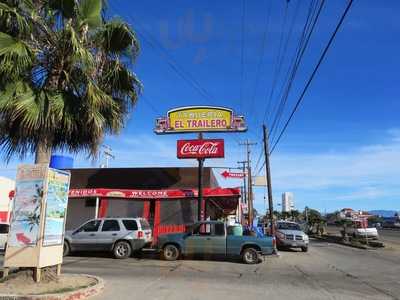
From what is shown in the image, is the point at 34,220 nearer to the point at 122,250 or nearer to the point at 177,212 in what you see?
the point at 122,250

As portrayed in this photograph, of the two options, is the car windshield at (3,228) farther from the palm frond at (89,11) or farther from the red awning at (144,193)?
the palm frond at (89,11)

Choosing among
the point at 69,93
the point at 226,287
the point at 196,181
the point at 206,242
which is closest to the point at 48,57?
the point at 69,93

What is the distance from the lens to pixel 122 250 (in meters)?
20.0

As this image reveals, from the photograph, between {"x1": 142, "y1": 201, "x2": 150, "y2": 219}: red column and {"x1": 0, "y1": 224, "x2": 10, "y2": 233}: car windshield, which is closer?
{"x1": 0, "y1": 224, "x2": 10, "y2": 233}: car windshield

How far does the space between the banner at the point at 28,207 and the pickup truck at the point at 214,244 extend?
30.4 feet

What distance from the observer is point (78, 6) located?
11.5m

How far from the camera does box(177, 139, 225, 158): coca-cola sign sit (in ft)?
87.5

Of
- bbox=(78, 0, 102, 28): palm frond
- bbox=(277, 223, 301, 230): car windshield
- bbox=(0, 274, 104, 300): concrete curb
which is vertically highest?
bbox=(78, 0, 102, 28): palm frond

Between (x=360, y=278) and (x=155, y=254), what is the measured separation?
33.3 feet

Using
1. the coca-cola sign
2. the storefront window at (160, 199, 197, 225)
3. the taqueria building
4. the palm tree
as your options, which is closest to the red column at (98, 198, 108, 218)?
the taqueria building

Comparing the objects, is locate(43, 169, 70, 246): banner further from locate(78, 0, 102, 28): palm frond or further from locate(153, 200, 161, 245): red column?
locate(153, 200, 161, 245): red column

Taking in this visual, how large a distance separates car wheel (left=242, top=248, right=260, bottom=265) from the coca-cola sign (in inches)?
351

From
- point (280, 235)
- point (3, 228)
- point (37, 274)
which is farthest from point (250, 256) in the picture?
point (3, 228)

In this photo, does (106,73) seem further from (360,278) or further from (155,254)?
(155,254)
